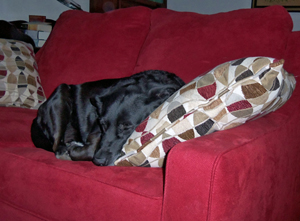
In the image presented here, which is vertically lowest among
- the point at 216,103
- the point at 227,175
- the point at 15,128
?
the point at 15,128

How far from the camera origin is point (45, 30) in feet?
10.8

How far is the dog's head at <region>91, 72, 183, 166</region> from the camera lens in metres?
1.32

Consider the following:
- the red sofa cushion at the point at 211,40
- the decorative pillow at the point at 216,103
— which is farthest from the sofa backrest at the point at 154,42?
the decorative pillow at the point at 216,103

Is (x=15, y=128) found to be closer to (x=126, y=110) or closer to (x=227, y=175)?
(x=126, y=110)

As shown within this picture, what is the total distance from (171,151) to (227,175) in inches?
6.6

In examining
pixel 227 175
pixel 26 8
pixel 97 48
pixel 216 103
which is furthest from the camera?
pixel 26 8

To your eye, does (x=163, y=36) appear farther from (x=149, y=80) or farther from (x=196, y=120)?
(x=196, y=120)

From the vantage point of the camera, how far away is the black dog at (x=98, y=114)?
52.3 inches

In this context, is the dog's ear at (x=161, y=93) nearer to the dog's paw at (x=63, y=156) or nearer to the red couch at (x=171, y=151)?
the red couch at (x=171, y=151)

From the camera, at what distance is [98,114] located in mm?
1494

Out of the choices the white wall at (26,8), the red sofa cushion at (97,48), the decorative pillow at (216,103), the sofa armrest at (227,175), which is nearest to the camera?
the sofa armrest at (227,175)

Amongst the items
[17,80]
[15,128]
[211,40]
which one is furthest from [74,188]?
[17,80]

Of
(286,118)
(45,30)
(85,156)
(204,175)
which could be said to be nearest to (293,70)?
(286,118)

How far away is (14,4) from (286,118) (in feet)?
11.9
